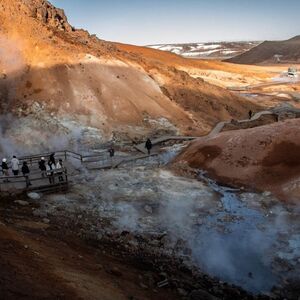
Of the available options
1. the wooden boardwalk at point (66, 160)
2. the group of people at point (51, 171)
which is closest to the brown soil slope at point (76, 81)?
the wooden boardwalk at point (66, 160)

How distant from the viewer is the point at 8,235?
10.6 meters

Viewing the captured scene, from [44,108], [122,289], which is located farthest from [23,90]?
[122,289]

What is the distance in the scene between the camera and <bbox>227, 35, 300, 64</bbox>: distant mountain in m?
112

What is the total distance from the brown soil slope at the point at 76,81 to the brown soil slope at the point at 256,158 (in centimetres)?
793

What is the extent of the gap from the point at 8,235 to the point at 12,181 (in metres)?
7.83

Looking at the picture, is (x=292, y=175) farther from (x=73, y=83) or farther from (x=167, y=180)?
(x=73, y=83)

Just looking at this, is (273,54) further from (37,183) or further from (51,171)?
(37,183)

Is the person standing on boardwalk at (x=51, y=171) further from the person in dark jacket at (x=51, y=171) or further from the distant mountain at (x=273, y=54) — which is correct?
the distant mountain at (x=273, y=54)

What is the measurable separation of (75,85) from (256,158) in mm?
14862

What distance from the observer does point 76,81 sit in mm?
30312

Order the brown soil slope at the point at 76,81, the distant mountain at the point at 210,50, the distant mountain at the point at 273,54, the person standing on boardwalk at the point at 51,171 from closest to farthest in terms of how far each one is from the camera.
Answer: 1. the person standing on boardwalk at the point at 51,171
2. the brown soil slope at the point at 76,81
3. the distant mountain at the point at 273,54
4. the distant mountain at the point at 210,50

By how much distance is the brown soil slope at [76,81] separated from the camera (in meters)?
28.7

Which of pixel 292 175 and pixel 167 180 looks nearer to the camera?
pixel 292 175

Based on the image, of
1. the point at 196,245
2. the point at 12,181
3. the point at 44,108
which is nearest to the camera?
the point at 196,245
